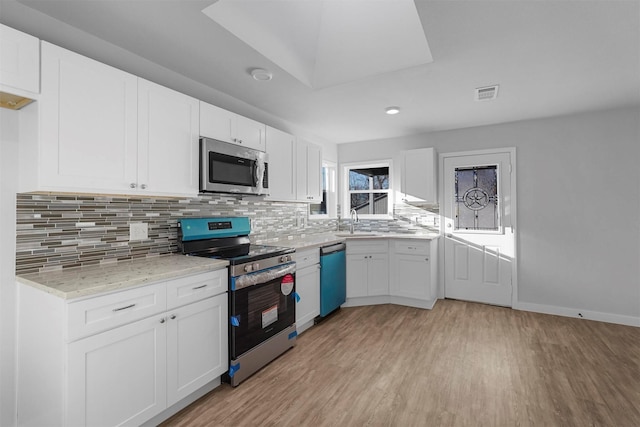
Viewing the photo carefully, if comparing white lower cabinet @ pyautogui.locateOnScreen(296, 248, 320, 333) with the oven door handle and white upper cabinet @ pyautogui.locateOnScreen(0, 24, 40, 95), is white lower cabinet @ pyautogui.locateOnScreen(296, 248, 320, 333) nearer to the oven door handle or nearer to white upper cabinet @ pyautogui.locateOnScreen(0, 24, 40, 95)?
the oven door handle

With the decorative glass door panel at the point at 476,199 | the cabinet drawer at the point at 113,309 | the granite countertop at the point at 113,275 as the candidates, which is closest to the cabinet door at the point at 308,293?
the granite countertop at the point at 113,275

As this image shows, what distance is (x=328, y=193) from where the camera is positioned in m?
5.05

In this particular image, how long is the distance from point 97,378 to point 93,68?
1.65 metres

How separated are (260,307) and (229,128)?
1522 mm

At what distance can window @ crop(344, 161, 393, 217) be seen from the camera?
16.1 ft

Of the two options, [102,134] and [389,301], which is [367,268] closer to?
[389,301]

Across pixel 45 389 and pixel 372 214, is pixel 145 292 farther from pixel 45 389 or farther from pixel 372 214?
pixel 372 214

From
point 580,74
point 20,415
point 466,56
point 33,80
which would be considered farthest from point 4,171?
point 580,74

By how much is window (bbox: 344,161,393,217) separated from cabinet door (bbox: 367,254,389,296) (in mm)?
990

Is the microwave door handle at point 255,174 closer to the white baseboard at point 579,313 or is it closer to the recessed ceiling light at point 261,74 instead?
the recessed ceiling light at point 261,74

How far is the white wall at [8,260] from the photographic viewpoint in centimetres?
164

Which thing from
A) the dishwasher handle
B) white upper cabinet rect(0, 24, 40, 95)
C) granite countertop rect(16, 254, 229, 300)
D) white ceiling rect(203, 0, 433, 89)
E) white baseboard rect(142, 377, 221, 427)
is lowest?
white baseboard rect(142, 377, 221, 427)

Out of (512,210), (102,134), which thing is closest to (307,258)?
(102,134)

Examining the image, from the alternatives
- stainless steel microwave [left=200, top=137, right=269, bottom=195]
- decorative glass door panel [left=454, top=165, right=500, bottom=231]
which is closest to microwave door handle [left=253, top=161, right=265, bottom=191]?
stainless steel microwave [left=200, top=137, right=269, bottom=195]
